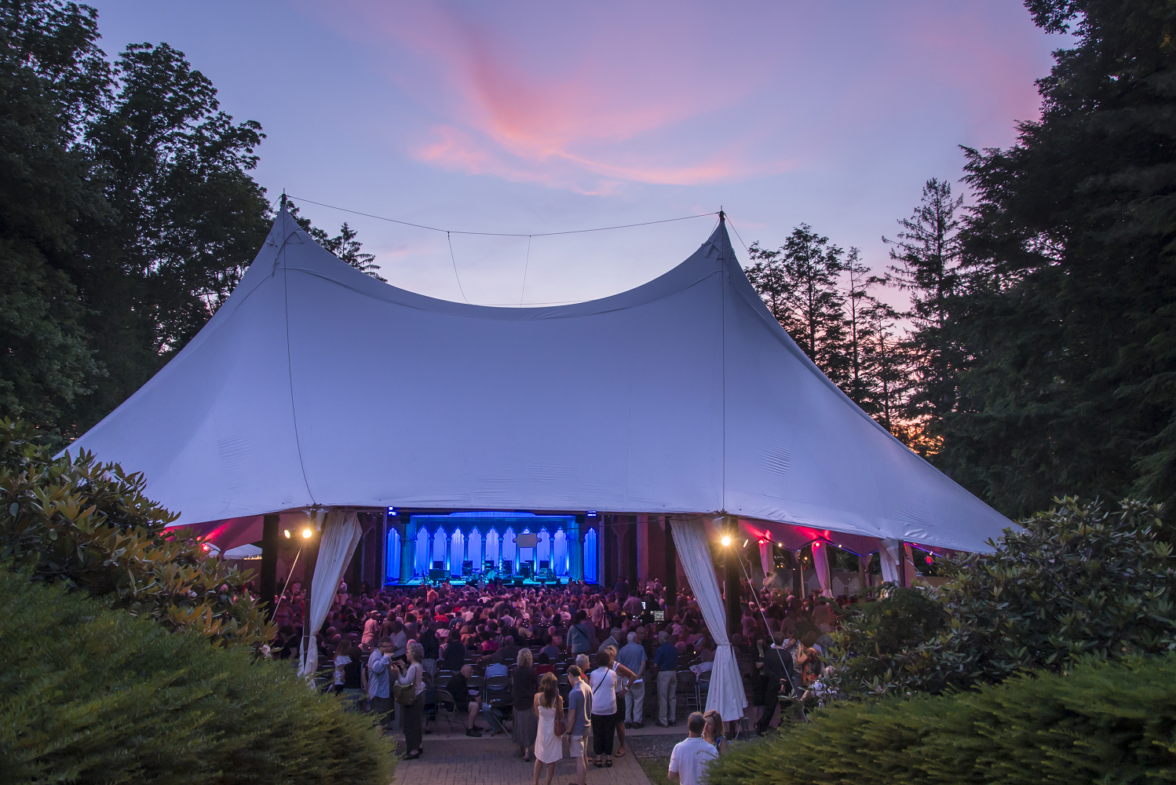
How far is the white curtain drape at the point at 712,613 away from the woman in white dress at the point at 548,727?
2.51 metres

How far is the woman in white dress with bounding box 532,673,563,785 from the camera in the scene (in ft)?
24.5

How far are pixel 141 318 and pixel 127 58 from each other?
25.1 feet

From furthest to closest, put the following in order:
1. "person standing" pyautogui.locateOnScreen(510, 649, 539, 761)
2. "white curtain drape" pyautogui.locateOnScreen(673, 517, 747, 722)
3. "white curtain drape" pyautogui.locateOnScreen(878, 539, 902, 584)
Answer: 1. "white curtain drape" pyautogui.locateOnScreen(878, 539, 902, 584)
2. "white curtain drape" pyautogui.locateOnScreen(673, 517, 747, 722)
3. "person standing" pyautogui.locateOnScreen(510, 649, 539, 761)

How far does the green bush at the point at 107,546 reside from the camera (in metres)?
3.80

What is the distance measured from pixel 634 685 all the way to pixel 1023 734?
791 cm

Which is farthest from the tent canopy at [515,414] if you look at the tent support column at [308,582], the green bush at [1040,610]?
the green bush at [1040,610]

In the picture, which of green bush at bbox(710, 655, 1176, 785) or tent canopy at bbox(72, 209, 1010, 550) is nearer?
green bush at bbox(710, 655, 1176, 785)

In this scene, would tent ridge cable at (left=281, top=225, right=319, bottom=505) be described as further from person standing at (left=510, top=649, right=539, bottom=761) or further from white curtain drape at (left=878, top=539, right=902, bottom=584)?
white curtain drape at (left=878, top=539, right=902, bottom=584)

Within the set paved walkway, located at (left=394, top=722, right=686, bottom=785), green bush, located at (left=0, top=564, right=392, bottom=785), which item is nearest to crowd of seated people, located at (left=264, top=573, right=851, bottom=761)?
paved walkway, located at (left=394, top=722, right=686, bottom=785)

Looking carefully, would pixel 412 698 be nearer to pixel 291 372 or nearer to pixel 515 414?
pixel 515 414

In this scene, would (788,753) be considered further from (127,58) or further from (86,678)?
(127,58)

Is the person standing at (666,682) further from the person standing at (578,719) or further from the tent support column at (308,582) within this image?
the tent support column at (308,582)

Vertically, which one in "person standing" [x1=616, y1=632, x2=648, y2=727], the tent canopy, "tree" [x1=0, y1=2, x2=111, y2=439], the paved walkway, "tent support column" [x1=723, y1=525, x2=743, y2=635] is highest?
"tree" [x1=0, y1=2, x2=111, y2=439]

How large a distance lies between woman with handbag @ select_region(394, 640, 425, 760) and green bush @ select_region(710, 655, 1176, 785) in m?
5.61
